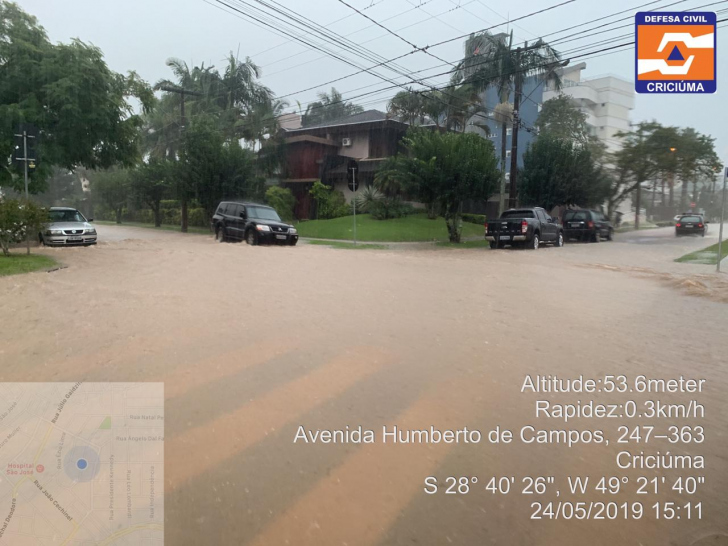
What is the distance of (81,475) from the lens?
8.27 feet

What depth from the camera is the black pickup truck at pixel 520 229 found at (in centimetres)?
2288

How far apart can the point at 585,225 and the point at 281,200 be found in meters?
17.6

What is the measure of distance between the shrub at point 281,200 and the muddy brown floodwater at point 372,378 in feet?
76.0

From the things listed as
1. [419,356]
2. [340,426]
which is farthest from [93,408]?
[419,356]

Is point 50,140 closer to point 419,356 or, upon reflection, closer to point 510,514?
point 419,356

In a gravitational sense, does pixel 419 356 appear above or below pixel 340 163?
below

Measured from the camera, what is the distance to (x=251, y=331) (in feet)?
22.9

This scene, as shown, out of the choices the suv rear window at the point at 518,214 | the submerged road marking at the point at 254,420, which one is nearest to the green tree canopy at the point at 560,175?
the suv rear window at the point at 518,214

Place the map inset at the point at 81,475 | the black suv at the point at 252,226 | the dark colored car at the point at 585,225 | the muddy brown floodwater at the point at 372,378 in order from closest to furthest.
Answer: the map inset at the point at 81,475
the muddy brown floodwater at the point at 372,378
the black suv at the point at 252,226
the dark colored car at the point at 585,225

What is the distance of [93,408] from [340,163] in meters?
35.3

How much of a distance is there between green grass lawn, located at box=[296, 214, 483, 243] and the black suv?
593cm

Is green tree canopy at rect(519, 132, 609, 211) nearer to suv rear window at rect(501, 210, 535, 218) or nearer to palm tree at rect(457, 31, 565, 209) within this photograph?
palm tree at rect(457, 31, 565, 209)

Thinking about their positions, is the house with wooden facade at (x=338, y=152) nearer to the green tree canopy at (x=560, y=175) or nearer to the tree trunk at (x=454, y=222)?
the green tree canopy at (x=560, y=175)

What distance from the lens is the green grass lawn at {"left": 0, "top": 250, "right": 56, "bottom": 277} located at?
477 inches
